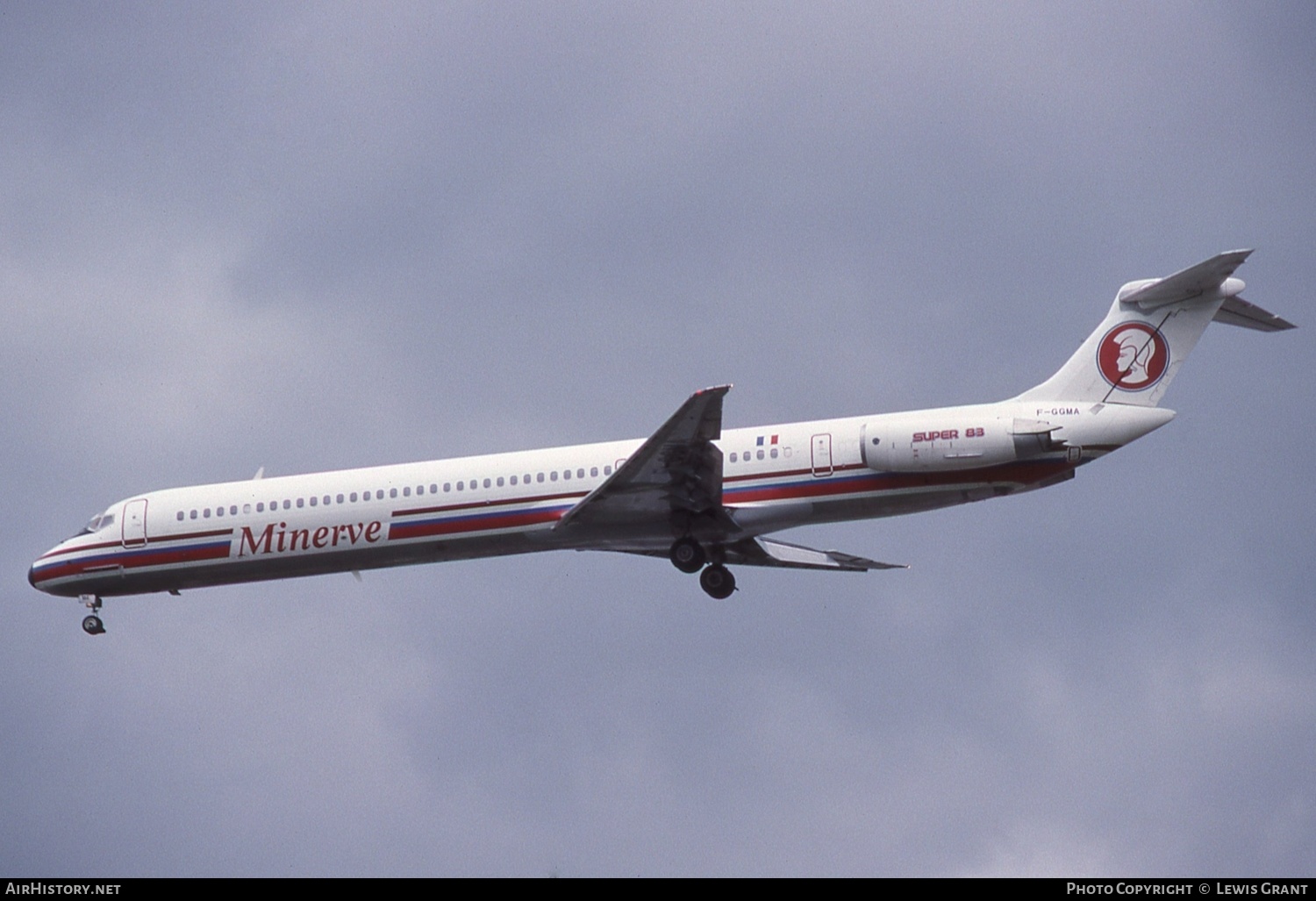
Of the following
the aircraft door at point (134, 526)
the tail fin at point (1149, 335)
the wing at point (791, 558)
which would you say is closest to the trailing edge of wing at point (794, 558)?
the wing at point (791, 558)

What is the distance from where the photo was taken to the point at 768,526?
30984mm

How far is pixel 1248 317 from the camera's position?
29.9 meters

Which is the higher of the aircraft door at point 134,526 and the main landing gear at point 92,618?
the aircraft door at point 134,526

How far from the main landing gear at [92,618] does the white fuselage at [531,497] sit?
0.65ft

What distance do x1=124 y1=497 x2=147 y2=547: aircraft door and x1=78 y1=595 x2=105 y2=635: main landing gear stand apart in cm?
164

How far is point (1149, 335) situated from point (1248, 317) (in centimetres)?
175

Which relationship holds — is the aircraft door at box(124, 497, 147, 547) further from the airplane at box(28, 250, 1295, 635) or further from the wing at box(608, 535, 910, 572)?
the wing at box(608, 535, 910, 572)

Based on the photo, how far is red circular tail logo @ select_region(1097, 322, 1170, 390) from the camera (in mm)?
30219

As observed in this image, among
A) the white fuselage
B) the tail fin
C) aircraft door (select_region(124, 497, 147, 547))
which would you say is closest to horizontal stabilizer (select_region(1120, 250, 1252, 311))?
the tail fin

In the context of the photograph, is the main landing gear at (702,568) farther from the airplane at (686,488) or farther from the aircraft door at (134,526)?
the aircraft door at (134,526)

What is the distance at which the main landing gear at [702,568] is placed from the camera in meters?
31.8
